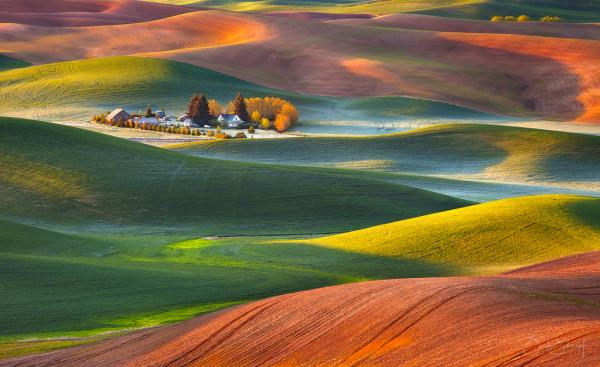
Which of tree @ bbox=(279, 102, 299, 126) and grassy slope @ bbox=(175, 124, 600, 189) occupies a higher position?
grassy slope @ bbox=(175, 124, 600, 189)

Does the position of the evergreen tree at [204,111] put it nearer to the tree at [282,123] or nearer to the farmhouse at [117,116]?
the tree at [282,123]

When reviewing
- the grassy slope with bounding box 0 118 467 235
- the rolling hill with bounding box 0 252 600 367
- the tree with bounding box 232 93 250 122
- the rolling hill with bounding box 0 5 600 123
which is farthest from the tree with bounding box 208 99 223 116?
the rolling hill with bounding box 0 252 600 367

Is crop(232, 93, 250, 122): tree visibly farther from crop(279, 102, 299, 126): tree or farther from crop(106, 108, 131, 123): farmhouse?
crop(106, 108, 131, 123): farmhouse

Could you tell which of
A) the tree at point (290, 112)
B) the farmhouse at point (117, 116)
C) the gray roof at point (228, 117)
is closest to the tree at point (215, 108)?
the gray roof at point (228, 117)

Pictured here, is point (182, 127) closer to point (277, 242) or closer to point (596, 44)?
point (277, 242)

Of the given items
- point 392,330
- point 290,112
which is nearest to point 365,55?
point 290,112
